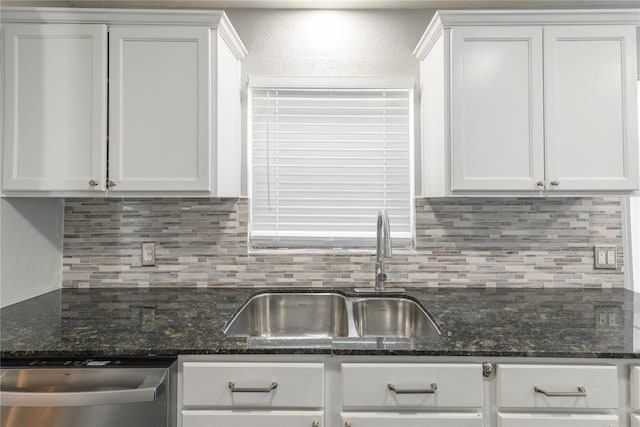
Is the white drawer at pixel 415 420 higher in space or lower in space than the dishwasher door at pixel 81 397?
lower

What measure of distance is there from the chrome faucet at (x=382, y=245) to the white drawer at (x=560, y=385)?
2.34 feet

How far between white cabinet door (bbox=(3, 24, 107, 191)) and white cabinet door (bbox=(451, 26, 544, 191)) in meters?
1.48

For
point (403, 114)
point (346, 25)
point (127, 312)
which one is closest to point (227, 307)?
point (127, 312)

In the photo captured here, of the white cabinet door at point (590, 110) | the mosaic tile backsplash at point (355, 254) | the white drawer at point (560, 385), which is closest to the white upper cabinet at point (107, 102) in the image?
the mosaic tile backsplash at point (355, 254)

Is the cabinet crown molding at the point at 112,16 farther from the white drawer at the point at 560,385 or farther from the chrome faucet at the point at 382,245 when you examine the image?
the white drawer at the point at 560,385

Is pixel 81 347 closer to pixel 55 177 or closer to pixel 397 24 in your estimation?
pixel 55 177

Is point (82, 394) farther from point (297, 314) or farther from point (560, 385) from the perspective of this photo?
point (560, 385)

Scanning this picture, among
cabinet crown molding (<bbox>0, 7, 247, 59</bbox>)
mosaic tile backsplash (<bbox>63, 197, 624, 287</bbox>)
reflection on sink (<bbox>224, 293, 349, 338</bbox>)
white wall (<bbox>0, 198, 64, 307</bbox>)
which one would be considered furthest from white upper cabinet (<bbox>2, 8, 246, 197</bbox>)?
reflection on sink (<bbox>224, 293, 349, 338</bbox>)

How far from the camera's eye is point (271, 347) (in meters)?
1.13

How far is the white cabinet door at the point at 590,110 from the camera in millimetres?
1590

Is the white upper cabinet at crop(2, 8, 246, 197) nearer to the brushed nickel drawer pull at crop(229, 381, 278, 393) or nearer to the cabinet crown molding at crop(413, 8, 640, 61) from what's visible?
the brushed nickel drawer pull at crop(229, 381, 278, 393)

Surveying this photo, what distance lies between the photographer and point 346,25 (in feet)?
6.64

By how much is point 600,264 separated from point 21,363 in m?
2.41

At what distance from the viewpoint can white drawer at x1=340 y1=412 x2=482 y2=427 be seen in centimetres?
112
